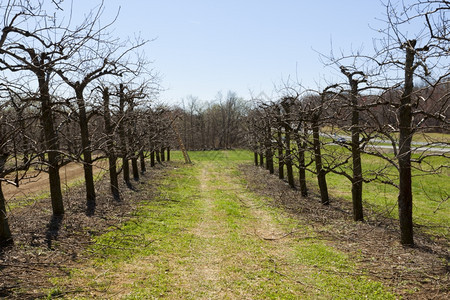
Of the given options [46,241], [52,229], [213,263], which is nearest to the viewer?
[213,263]

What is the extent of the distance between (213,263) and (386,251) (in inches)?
145

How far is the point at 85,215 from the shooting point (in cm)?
1010

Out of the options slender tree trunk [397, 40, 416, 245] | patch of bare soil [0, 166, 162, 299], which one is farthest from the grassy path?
slender tree trunk [397, 40, 416, 245]

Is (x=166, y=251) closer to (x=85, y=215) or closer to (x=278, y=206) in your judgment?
(x=85, y=215)

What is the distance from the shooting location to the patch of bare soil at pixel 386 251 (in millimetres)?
5593

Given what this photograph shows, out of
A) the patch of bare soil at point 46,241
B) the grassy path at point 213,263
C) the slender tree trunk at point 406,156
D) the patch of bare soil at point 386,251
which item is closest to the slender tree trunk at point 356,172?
the patch of bare soil at point 386,251

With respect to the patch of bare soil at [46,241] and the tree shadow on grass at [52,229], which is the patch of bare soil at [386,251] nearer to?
the patch of bare soil at [46,241]

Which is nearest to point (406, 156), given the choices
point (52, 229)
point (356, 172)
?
point (356, 172)

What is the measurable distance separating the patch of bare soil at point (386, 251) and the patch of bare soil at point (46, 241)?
18.3ft

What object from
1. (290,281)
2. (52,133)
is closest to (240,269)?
(290,281)

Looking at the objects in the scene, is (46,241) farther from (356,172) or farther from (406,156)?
(356,172)

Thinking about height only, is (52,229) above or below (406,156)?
below

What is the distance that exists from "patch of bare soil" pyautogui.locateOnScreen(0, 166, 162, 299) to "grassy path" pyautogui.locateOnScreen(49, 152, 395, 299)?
337 mm

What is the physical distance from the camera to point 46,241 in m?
7.38
